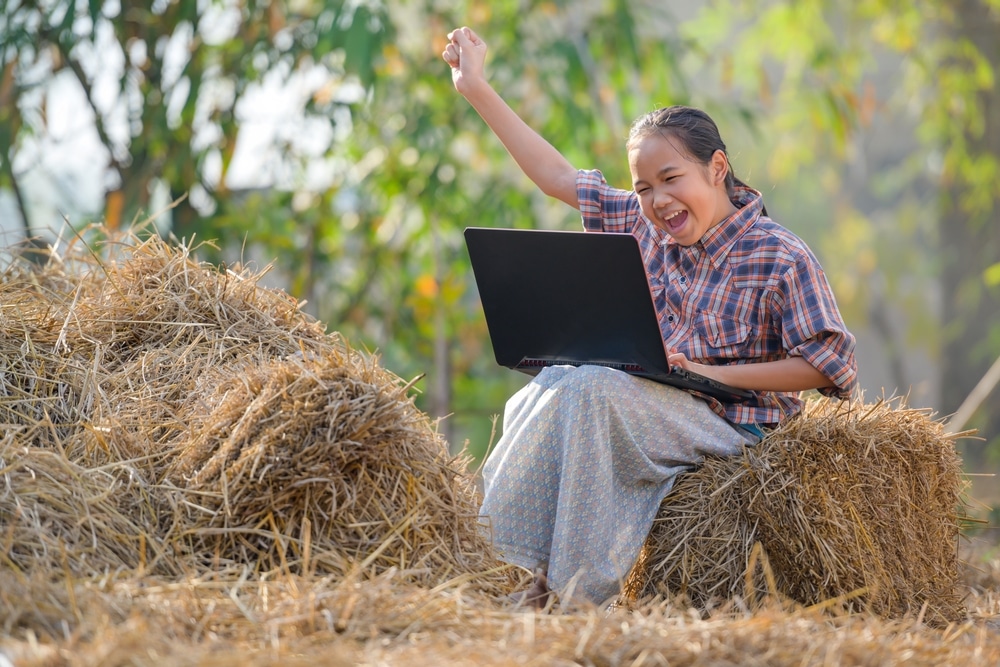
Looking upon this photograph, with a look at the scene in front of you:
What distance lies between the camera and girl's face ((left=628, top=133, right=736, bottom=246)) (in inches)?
96.8

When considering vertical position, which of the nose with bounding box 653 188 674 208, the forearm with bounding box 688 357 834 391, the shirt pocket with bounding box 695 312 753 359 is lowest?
the forearm with bounding box 688 357 834 391

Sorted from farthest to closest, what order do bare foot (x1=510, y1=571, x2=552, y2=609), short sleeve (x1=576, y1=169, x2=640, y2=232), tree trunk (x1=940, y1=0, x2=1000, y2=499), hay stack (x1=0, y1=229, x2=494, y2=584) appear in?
1. tree trunk (x1=940, y1=0, x2=1000, y2=499)
2. short sleeve (x1=576, y1=169, x2=640, y2=232)
3. bare foot (x1=510, y1=571, x2=552, y2=609)
4. hay stack (x1=0, y1=229, x2=494, y2=584)

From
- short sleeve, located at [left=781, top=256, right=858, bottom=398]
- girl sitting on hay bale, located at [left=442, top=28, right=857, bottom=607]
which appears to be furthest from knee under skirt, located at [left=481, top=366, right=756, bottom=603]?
short sleeve, located at [left=781, top=256, right=858, bottom=398]

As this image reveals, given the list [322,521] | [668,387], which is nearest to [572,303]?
[668,387]

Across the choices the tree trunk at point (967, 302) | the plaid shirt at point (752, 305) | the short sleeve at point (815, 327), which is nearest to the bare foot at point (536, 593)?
the plaid shirt at point (752, 305)

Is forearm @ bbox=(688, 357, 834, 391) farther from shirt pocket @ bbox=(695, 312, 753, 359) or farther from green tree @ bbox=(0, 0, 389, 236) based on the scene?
green tree @ bbox=(0, 0, 389, 236)

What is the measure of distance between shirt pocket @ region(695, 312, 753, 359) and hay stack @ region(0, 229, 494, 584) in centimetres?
63

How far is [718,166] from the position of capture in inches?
100

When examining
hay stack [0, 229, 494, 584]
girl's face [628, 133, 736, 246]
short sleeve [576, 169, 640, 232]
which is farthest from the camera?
short sleeve [576, 169, 640, 232]

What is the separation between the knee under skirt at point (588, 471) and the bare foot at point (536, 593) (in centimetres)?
3

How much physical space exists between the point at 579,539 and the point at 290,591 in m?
0.69

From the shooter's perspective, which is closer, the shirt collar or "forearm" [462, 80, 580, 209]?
the shirt collar

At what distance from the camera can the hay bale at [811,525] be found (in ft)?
7.40

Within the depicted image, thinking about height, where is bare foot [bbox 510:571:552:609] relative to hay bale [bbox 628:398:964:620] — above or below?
below
